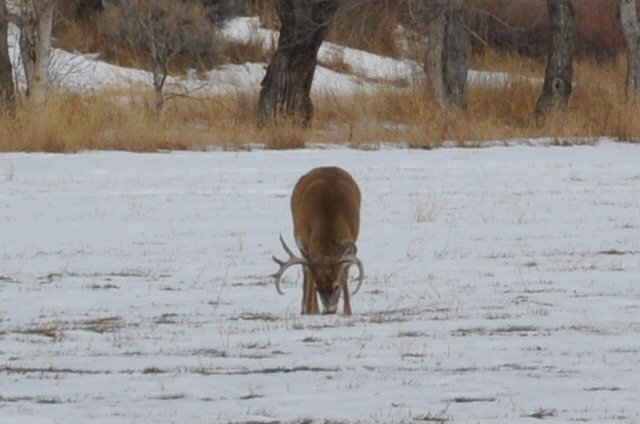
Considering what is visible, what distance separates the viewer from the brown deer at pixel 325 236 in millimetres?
10828

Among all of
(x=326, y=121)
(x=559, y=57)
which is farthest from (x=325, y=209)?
(x=559, y=57)

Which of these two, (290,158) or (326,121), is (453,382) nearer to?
(290,158)

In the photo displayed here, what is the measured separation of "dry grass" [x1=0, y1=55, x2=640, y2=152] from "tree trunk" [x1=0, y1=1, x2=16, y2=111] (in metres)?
0.75

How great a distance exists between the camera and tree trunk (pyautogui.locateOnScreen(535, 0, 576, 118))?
29.1 m

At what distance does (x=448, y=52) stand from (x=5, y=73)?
8009 millimetres

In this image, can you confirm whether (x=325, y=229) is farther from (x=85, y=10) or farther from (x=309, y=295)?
(x=85, y=10)

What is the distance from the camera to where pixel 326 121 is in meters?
28.5

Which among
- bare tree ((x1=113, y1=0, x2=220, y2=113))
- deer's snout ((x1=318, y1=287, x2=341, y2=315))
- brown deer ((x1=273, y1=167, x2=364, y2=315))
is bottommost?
deer's snout ((x1=318, y1=287, x2=341, y2=315))

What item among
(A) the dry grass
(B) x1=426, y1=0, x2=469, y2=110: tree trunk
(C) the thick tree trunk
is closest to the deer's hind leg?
(A) the dry grass

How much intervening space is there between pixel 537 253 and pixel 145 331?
206 inches

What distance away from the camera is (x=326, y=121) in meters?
28.5

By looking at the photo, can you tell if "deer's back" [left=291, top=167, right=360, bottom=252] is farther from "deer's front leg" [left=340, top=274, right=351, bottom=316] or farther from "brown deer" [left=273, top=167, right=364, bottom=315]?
"deer's front leg" [left=340, top=274, right=351, bottom=316]

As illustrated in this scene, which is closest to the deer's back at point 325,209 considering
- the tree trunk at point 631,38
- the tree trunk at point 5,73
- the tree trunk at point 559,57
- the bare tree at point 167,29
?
the tree trunk at point 5,73

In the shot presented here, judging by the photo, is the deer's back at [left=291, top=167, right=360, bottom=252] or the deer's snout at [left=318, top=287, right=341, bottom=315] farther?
the deer's back at [left=291, top=167, right=360, bottom=252]
